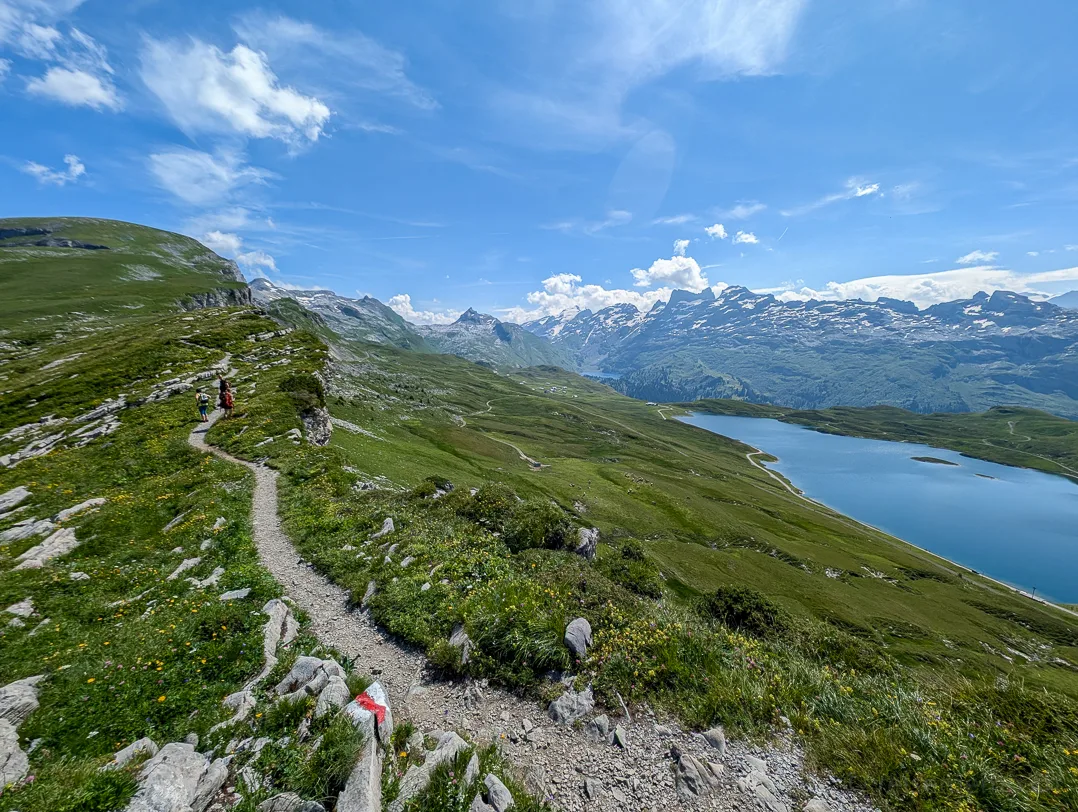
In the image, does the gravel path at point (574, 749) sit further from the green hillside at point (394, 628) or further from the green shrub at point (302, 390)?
the green shrub at point (302, 390)

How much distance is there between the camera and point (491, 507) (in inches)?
927


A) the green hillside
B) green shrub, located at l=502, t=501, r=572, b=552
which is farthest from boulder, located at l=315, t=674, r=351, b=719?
green shrub, located at l=502, t=501, r=572, b=552

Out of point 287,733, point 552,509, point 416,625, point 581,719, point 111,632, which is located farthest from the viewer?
point 552,509

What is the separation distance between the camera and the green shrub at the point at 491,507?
2270 cm

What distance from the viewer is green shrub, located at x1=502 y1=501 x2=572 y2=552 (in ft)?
69.7

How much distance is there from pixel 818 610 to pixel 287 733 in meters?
69.8

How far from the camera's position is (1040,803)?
23.8 feet

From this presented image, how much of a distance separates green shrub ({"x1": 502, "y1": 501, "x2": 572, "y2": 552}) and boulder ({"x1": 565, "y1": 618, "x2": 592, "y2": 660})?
807cm

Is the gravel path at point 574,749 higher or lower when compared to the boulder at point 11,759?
lower

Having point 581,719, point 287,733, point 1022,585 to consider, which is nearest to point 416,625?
point 287,733

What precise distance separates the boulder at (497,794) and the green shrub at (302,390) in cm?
4239

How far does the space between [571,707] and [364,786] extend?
16.3 ft

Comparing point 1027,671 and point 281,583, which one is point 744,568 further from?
point 281,583

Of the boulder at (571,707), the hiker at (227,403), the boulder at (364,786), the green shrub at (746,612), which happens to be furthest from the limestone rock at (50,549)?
the green shrub at (746,612)
